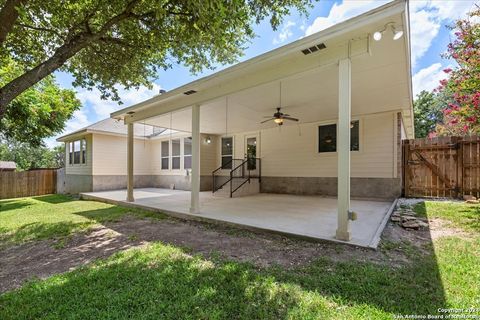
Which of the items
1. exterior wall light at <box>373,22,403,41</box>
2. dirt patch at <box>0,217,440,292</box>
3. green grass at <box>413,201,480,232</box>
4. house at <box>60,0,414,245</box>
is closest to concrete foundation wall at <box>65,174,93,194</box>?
house at <box>60,0,414,245</box>

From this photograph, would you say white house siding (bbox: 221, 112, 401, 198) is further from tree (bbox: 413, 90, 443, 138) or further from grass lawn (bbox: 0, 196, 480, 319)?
tree (bbox: 413, 90, 443, 138)

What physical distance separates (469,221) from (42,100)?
44.3ft

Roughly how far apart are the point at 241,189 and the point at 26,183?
40.2ft

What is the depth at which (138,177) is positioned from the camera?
1404cm

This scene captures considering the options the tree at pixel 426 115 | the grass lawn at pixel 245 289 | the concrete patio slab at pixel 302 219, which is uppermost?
the tree at pixel 426 115

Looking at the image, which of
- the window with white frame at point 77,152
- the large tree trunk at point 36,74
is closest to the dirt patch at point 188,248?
the large tree trunk at point 36,74

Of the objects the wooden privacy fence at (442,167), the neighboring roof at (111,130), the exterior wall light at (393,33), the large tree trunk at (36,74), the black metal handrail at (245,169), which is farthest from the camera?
the neighboring roof at (111,130)

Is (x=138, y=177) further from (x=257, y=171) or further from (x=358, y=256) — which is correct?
(x=358, y=256)

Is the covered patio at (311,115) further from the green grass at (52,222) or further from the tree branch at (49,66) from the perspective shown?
the tree branch at (49,66)

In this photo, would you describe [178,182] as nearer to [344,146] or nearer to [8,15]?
[8,15]

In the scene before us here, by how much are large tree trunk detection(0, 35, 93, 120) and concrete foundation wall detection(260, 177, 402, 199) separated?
8.12 meters

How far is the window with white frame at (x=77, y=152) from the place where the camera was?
42.4ft

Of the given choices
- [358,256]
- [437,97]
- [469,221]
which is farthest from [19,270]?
[437,97]

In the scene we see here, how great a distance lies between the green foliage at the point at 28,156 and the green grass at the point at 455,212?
44014mm
